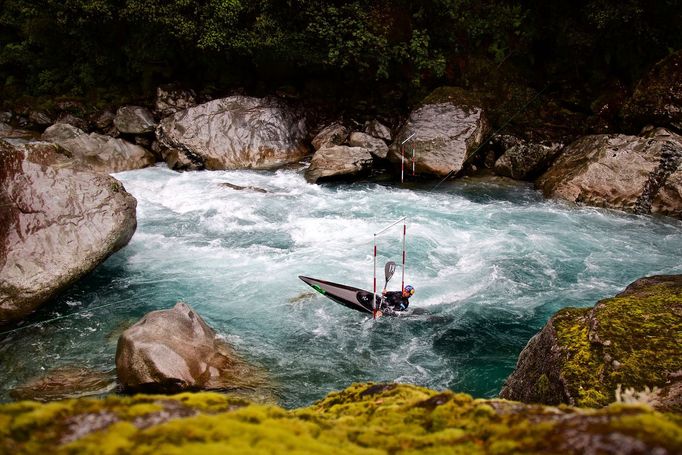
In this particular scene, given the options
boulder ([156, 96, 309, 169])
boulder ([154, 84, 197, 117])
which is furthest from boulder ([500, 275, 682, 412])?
boulder ([154, 84, 197, 117])

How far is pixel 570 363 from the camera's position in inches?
162

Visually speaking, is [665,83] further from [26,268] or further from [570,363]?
[26,268]

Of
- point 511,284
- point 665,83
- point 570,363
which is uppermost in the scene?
point 665,83

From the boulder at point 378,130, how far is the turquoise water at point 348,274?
8.56ft

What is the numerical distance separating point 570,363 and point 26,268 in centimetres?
869

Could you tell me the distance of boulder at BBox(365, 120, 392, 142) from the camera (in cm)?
1720

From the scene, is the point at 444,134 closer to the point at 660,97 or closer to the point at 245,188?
the point at 660,97

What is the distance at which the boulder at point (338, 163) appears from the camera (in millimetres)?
15109

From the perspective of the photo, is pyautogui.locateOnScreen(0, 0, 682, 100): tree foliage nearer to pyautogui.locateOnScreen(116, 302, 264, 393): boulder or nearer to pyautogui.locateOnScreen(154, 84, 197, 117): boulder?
pyautogui.locateOnScreen(154, 84, 197, 117): boulder

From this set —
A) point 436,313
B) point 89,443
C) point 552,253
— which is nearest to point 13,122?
point 436,313

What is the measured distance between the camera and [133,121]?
17.6m

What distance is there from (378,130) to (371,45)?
293 centimetres

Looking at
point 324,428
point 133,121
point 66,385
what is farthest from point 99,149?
point 324,428

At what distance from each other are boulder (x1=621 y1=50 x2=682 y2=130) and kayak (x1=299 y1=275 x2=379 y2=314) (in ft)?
36.1
